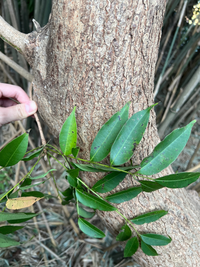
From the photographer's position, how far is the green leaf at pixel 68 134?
0.34 metres

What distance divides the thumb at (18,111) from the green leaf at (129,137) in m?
0.26

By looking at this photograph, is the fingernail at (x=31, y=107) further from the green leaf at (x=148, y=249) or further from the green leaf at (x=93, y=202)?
the green leaf at (x=148, y=249)

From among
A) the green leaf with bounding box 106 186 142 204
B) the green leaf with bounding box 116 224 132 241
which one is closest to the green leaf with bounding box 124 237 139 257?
the green leaf with bounding box 116 224 132 241

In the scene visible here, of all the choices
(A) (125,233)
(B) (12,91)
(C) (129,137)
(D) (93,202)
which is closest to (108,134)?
(C) (129,137)

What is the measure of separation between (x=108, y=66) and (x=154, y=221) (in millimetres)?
361

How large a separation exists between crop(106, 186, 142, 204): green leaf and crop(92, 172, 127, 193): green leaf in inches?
1.3

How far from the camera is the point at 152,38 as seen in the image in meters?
0.37

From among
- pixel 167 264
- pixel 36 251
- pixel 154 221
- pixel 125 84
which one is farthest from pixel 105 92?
pixel 36 251

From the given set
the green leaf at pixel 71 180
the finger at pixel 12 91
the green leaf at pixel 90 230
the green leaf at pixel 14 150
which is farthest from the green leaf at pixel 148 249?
the finger at pixel 12 91

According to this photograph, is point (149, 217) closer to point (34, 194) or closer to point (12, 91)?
point (34, 194)

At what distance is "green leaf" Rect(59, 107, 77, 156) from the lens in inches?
13.4

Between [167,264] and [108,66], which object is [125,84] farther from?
[167,264]

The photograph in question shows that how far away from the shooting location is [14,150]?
326 millimetres

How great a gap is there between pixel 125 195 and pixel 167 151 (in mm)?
140
